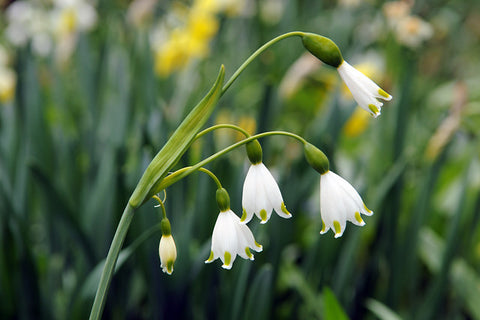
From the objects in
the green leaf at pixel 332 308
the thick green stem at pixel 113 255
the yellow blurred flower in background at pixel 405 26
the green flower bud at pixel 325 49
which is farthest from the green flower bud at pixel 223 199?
the yellow blurred flower in background at pixel 405 26

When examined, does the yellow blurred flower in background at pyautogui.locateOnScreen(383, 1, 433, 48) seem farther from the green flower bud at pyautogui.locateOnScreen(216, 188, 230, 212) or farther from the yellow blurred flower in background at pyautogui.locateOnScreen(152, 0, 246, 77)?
the green flower bud at pyautogui.locateOnScreen(216, 188, 230, 212)

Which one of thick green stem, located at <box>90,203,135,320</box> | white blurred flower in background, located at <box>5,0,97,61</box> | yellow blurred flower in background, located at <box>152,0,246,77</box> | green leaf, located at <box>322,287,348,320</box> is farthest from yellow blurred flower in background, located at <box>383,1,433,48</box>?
thick green stem, located at <box>90,203,135,320</box>

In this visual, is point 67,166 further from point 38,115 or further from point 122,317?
point 122,317

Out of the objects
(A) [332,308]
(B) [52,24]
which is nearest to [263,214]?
(A) [332,308]

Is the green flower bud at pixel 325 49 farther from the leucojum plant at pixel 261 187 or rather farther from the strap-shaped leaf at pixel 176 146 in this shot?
the strap-shaped leaf at pixel 176 146

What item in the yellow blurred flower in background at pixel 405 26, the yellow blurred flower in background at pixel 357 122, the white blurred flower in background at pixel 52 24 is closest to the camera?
the yellow blurred flower in background at pixel 405 26

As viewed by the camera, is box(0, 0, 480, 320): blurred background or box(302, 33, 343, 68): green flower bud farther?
box(0, 0, 480, 320): blurred background

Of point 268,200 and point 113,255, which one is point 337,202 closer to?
point 268,200

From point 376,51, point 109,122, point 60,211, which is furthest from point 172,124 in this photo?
point 376,51
